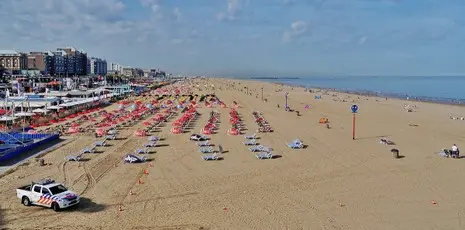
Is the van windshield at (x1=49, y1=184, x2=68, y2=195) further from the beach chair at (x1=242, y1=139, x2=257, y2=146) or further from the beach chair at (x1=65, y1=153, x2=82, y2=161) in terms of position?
the beach chair at (x1=242, y1=139, x2=257, y2=146)

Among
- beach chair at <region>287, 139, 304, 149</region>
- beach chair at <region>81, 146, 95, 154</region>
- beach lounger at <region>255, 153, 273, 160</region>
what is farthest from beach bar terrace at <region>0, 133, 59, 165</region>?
beach chair at <region>287, 139, 304, 149</region>

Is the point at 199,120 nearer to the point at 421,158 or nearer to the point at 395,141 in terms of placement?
the point at 395,141

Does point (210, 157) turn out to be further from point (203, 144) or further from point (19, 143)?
point (19, 143)

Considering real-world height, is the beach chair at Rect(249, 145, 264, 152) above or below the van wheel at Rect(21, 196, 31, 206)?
above

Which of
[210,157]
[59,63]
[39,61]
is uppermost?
[39,61]

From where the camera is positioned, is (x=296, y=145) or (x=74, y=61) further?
(x=74, y=61)

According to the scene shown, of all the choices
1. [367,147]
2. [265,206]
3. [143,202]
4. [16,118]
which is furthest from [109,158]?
[16,118]

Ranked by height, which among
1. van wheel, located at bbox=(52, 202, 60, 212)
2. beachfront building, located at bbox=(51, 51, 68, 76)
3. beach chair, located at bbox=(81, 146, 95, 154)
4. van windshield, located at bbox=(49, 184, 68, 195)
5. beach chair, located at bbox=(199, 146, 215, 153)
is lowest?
van wheel, located at bbox=(52, 202, 60, 212)

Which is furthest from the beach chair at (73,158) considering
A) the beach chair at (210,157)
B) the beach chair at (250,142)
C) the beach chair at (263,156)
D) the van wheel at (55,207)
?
the beach chair at (250,142)

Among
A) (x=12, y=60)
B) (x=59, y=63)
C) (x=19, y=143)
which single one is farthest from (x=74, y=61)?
(x=19, y=143)
